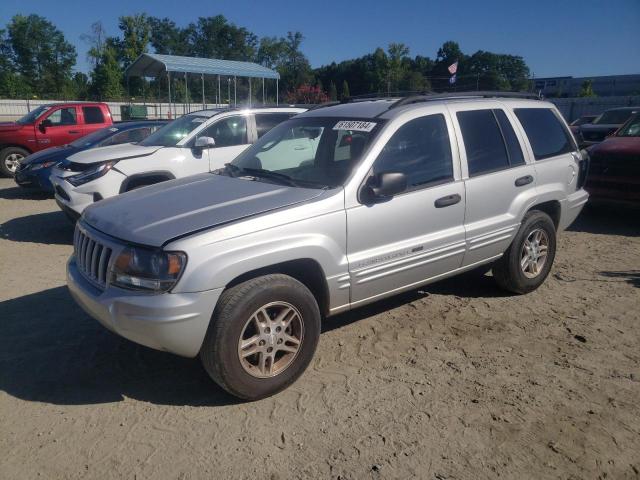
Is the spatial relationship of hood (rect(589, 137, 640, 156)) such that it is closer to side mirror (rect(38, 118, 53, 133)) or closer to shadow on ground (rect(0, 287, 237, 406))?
shadow on ground (rect(0, 287, 237, 406))

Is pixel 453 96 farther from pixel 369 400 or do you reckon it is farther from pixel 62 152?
pixel 62 152

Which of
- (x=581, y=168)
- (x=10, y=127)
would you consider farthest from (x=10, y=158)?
(x=581, y=168)

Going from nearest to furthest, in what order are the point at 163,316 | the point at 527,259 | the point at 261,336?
the point at 163,316 → the point at 261,336 → the point at 527,259

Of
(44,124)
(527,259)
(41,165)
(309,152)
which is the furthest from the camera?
(44,124)

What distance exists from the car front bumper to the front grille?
18 cm

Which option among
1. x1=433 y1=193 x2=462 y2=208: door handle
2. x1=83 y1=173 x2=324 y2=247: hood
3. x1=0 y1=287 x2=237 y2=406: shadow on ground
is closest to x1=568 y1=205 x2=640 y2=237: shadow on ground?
x1=433 y1=193 x2=462 y2=208: door handle

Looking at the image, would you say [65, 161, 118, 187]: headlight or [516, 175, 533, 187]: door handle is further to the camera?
[65, 161, 118, 187]: headlight

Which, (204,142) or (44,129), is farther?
(44,129)

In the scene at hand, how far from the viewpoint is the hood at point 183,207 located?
3258mm

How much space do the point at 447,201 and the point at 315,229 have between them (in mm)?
1294

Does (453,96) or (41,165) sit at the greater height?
Result: (453,96)

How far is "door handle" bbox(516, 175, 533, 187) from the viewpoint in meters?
4.84

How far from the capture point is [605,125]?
13.7 m

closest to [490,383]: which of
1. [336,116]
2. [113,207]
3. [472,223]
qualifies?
[472,223]
